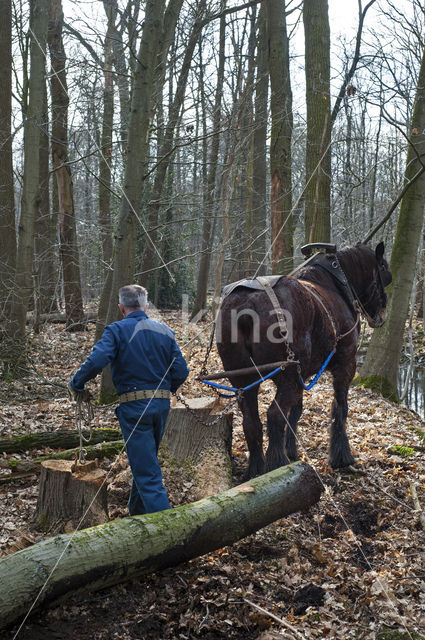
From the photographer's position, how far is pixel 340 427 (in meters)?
6.32

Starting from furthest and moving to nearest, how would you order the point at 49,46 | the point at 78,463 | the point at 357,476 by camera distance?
the point at 49,46 → the point at 357,476 → the point at 78,463

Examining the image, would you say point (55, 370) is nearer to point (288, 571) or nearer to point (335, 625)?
point (288, 571)

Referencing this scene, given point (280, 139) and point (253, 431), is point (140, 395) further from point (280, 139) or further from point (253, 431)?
point (280, 139)

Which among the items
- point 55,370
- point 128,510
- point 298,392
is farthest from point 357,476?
point 55,370

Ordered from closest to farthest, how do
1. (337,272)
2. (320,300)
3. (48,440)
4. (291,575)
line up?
(291,575) → (320,300) → (48,440) → (337,272)

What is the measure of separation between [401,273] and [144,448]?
7204mm

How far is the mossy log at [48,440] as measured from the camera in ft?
19.8

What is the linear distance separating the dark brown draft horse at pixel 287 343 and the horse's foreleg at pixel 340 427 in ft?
0.04

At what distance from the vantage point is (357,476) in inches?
241

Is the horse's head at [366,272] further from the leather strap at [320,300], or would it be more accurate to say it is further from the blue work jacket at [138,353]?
the blue work jacket at [138,353]

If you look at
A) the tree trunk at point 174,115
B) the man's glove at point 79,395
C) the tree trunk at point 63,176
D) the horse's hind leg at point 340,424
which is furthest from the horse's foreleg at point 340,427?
the tree trunk at point 63,176

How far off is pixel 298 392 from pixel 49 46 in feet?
40.8

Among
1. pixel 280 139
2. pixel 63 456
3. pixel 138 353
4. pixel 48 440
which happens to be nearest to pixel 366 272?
pixel 138 353

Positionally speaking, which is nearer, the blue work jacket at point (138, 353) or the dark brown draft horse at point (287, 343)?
the blue work jacket at point (138, 353)
